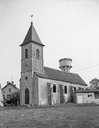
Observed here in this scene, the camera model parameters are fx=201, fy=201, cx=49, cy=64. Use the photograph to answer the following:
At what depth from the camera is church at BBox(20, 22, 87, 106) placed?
36781 millimetres

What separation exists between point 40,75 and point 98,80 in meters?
42.0

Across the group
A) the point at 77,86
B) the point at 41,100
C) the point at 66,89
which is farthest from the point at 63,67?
the point at 41,100

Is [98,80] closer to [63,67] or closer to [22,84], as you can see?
[63,67]

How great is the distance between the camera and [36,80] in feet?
120

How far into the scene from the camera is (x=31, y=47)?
3850cm

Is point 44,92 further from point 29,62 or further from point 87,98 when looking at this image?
point 87,98

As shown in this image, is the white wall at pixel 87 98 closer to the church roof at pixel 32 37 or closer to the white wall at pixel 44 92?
the white wall at pixel 44 92

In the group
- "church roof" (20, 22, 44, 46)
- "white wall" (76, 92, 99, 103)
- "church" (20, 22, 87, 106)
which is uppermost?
"church roof" (20, 22, 44, 46)

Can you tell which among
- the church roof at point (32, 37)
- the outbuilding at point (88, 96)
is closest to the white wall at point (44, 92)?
the outbuilding at point (88, 96)

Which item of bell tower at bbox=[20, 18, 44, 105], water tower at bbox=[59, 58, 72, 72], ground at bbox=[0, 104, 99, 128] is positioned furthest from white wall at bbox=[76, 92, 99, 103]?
ground at bbox=[0, 104, 99, 128]

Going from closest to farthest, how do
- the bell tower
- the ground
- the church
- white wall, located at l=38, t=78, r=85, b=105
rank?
the ground < white wall, located at l=38, t=78, r=85, b=105 < the church < the bell tower

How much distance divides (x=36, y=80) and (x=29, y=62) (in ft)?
12.7

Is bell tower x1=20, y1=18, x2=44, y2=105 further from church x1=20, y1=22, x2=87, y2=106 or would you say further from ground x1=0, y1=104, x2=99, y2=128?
ground x1=0, y1=104, x2=99, y2=128

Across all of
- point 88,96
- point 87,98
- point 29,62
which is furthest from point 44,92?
point 88,96
